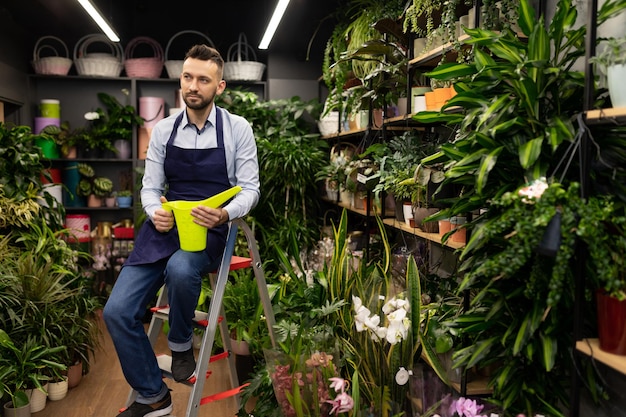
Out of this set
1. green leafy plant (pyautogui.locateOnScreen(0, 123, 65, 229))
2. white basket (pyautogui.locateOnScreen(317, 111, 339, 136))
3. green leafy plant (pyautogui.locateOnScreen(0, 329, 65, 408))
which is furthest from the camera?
white basket (pyautogui.locateOnScreen(317, 111, 339, 136))

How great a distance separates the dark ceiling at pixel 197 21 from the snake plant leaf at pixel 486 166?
413 cm

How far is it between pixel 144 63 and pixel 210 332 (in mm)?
3736

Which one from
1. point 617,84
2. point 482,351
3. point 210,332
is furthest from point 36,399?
point 617,84

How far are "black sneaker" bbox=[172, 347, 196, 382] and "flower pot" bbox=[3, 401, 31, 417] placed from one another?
3.70ft

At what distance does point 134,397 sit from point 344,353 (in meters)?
1.00

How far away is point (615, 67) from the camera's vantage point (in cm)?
155

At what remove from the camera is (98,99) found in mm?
Result: 5742

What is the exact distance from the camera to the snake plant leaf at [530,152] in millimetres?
1601

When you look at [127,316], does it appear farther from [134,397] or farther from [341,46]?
[341,46]

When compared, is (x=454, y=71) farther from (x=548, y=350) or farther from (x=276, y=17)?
(x=276, y=17)

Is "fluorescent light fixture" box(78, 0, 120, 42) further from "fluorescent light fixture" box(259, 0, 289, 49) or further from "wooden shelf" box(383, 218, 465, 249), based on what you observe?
"wooden shelf" box(383, 218, 465, 249)

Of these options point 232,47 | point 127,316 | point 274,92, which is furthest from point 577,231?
point 232,47

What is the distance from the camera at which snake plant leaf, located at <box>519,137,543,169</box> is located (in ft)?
5.25

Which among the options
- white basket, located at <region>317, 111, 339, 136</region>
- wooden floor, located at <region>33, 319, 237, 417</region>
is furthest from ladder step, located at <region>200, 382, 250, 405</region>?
white basket, located at <region>317, 111, 339, 136</region>
